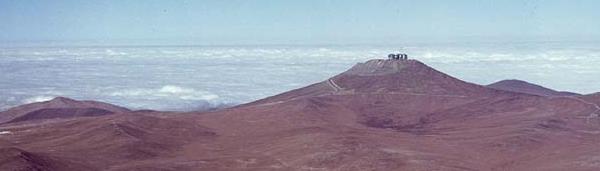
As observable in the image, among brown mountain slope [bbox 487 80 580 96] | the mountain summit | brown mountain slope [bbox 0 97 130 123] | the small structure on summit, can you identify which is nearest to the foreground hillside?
the mountain summit

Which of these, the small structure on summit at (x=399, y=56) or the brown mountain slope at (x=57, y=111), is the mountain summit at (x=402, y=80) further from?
the brown mountain slope at (x=57, y=111)

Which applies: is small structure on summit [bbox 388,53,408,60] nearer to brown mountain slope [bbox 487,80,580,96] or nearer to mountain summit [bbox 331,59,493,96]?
mountain summit [bbox 331,59,493,96]

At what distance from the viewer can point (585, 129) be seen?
3999 inches

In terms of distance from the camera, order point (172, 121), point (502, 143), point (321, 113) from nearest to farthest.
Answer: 1. point (502, 143)
2. point (172, 121)
3. point (321, 113)

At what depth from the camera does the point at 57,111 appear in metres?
149

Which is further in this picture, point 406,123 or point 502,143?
point 406,123

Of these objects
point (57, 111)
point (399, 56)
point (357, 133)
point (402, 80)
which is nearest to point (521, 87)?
point (399, 56)

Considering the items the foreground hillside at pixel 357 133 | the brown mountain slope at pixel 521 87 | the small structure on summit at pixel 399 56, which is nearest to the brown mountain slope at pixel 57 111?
the foreground hillside at pixel 357 133

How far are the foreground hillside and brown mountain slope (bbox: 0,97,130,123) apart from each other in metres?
33.6

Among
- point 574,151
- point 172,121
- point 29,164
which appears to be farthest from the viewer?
point 172,121

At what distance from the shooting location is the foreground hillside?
79500 millimetres

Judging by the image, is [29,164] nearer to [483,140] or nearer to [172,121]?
[172,121]

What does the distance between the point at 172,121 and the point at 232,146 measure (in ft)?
56.4

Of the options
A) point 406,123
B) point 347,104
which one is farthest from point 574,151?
point 347,104
